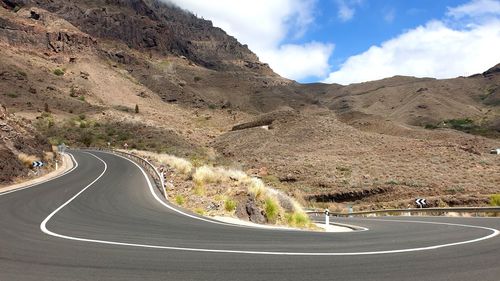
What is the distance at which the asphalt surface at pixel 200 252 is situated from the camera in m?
7.04

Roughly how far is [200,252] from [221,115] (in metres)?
91.6

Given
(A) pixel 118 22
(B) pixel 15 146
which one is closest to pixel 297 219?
(B) pixel 15 146

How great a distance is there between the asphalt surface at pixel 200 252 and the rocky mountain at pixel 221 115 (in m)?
24.4

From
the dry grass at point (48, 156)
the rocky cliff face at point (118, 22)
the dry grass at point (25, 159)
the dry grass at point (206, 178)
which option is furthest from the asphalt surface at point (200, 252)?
the rocky cliff face at point (118, 22)

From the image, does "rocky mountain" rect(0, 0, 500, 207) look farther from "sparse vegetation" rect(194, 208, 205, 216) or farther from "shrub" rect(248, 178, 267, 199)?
"sparse vegetation" rect(194, 208, 205, 216)

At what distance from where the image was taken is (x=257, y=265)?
7570 mm

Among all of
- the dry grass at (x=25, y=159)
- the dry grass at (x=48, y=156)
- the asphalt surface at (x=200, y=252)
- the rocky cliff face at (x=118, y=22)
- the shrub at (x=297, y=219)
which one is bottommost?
the asphalt surface at (x=200, y=252)

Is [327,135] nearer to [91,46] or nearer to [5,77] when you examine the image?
[5,77]

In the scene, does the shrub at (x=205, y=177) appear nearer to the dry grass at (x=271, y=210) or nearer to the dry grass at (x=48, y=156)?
the dry grass at (x=271, y=210)

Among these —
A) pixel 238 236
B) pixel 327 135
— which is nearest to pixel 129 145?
pixel 327 135

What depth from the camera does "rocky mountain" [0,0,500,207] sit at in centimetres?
4212

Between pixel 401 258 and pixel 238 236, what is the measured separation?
13.4ft

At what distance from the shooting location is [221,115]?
327ft

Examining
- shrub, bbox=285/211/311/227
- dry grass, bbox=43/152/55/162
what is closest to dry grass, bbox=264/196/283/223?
shrub, bbox=285/211/311/227
